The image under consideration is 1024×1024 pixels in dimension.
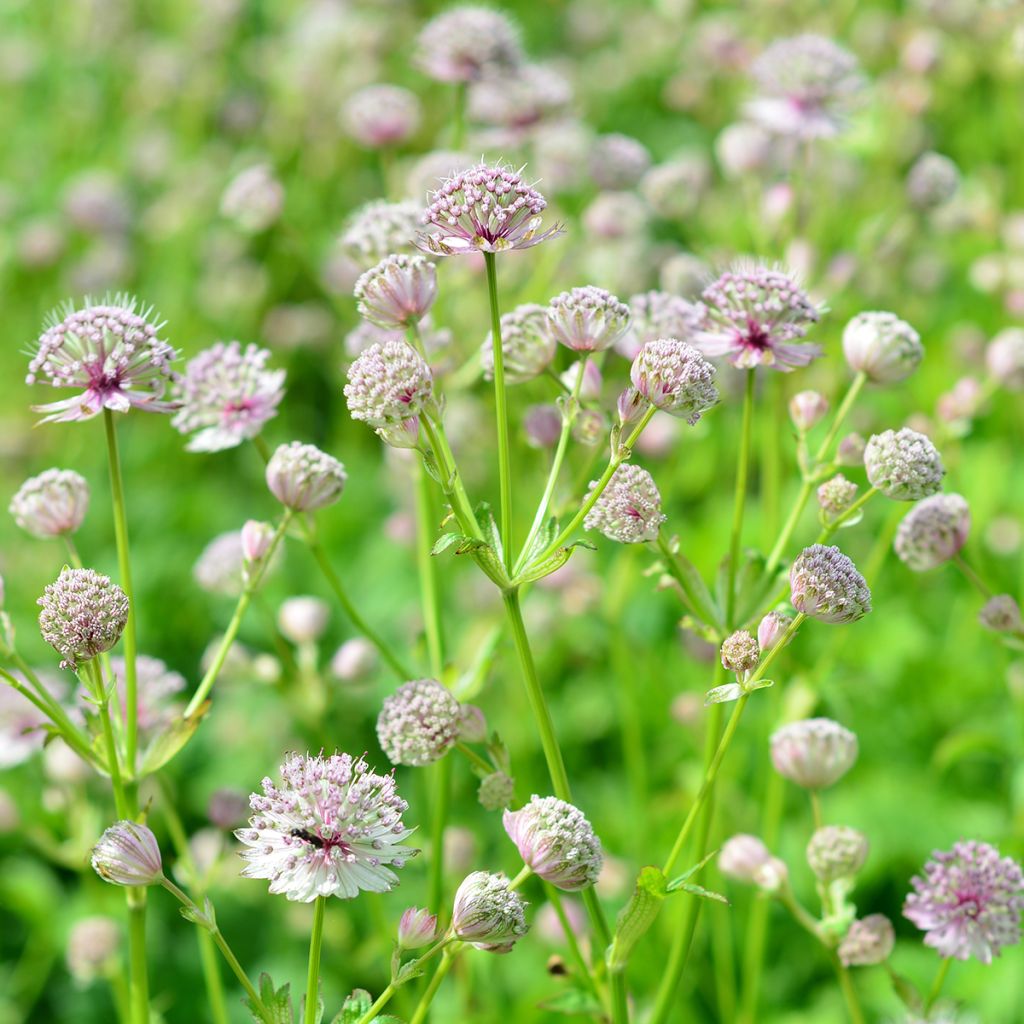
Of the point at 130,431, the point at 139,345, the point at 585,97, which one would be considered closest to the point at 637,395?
the point at 139,345

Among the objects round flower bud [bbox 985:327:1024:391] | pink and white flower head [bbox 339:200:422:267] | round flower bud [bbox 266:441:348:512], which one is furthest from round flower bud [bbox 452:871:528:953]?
round flower bud [bbox 985:327:1024:391]

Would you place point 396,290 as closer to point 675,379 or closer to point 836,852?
point 675,379

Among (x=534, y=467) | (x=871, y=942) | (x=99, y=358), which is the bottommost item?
(x=534, y=467)

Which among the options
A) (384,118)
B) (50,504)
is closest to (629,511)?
(50,504)

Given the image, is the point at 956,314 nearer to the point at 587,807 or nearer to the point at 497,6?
the point at 587,807

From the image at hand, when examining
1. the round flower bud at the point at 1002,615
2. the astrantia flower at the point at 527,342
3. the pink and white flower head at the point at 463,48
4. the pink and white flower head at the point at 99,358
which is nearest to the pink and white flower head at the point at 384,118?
the pink and white flower head at the point at 463,48

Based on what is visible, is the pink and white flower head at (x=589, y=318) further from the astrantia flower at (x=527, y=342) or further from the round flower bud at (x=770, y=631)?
the round flower bud at (x=770, y=631)

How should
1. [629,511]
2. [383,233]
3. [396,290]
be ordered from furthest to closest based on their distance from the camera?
[383,233], [396,290], [629,511]
